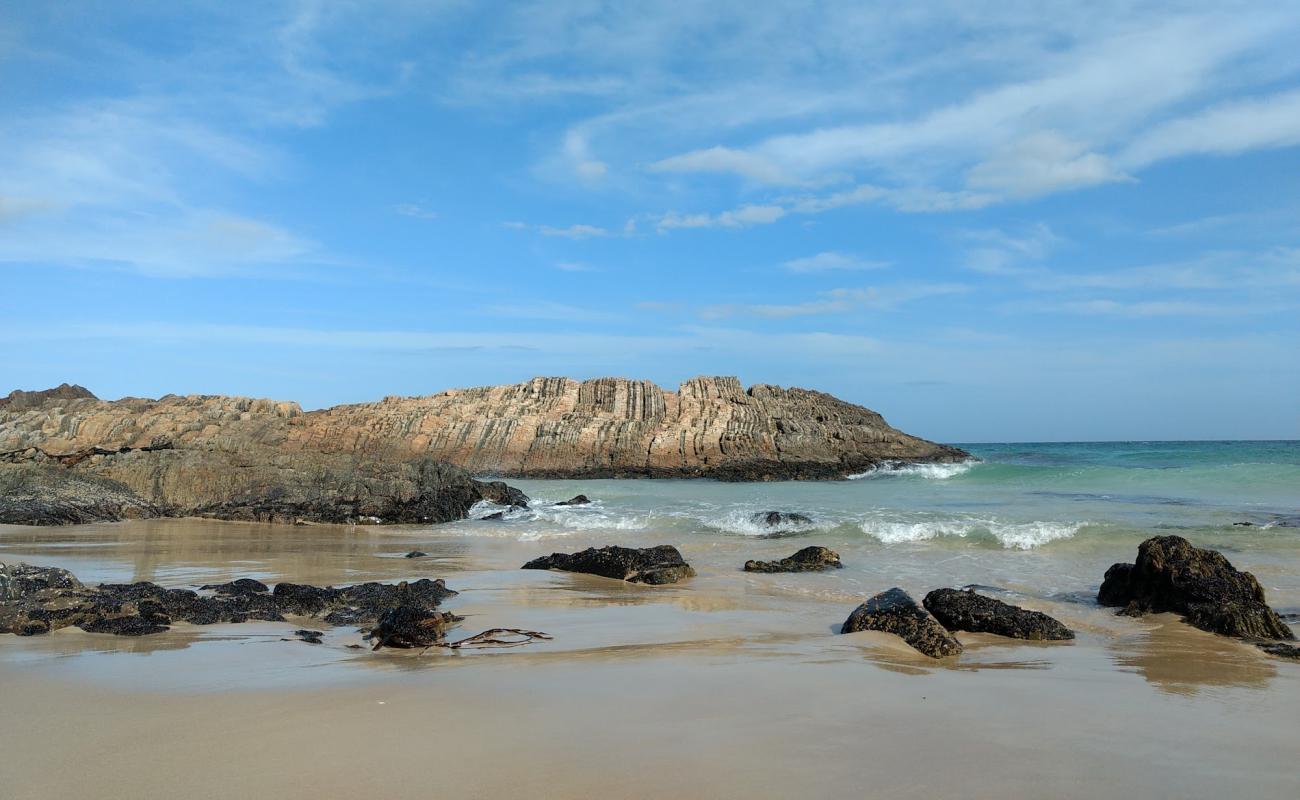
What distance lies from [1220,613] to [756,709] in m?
4.75

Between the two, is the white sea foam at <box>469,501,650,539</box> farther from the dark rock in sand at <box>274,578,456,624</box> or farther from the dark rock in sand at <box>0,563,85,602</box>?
the dark rock in sand at <box>0,563,85,602</box>

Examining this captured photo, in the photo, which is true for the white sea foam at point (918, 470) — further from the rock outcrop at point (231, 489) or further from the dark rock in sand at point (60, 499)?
the dark rock in sand at point (60, 499)

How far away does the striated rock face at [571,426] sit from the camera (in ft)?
116

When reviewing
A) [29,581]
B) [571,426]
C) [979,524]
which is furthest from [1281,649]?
[571,426]

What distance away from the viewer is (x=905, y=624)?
5.74 metres

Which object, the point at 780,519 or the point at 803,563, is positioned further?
the point at 780,519

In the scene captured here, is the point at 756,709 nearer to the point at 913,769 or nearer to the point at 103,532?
the point at 913,769

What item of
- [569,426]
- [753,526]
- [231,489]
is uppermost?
[569,426]

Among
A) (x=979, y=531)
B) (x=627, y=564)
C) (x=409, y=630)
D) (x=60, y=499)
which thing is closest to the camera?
(x=409, y=630)

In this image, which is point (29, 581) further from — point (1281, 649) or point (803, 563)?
point (1281, 649)

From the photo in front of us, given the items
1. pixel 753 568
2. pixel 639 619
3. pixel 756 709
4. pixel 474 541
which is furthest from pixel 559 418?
pixel 756 709

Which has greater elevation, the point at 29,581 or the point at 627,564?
the point at 29,581

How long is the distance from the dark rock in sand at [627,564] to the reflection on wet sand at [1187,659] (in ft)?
14.5

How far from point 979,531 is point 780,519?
3388 mm
